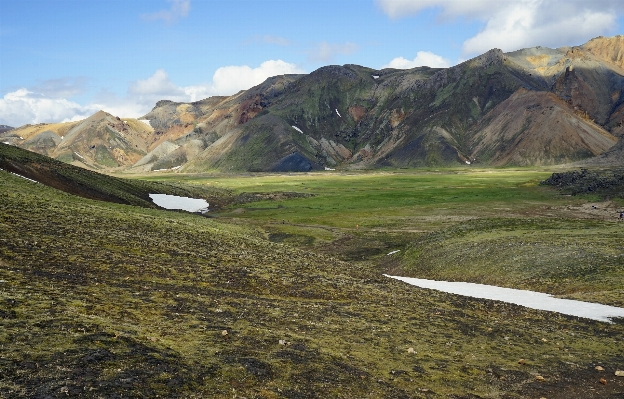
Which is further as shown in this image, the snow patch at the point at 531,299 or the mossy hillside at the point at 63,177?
the mossy hillside at the point at 63,177

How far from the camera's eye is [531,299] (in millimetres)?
40469

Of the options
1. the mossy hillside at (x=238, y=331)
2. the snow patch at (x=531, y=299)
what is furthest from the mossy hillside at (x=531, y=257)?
the mossy hillside at (x=238, y=331)

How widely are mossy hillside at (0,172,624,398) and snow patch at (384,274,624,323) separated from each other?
8.08ft

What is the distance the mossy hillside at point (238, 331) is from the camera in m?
17.8

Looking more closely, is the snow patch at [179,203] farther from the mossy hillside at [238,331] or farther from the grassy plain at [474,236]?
the mossy hillside at [238,331]

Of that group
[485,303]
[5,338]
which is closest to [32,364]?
Answer: [5,338]

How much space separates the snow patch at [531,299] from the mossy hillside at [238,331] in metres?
2.46

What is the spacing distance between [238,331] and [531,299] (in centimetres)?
2557

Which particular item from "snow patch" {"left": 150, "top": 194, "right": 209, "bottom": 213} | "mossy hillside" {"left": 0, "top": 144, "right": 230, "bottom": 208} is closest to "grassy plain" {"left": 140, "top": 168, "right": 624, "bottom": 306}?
"snow patch" {"left": 150, "top": 194, "right": 209, "bottom": 213}

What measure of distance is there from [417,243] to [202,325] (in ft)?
155

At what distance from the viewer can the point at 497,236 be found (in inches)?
2440

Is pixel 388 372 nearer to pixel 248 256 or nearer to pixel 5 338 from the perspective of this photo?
pixel 5 338

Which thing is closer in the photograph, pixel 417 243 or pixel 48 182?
Answer: pixel 417 243

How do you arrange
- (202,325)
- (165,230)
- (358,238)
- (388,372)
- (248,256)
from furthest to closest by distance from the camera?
(358,238) < (165,230) < (248,256) < (202,325) < (388,372)
